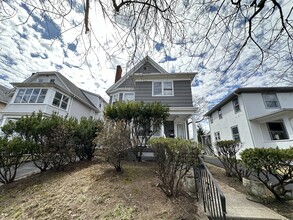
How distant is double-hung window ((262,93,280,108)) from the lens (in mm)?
12305

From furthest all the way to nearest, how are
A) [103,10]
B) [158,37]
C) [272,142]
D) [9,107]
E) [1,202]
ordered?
[9,107], [272,142], [1,202], [158,37], [103,10]

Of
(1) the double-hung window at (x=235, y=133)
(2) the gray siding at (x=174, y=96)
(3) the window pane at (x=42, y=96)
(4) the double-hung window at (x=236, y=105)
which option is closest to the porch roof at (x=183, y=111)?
(2) the gray siding at (x=174, y=96)

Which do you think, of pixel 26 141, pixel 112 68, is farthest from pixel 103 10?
pixel 26 141

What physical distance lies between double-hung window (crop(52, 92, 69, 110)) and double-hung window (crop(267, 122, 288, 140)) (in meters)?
20.5

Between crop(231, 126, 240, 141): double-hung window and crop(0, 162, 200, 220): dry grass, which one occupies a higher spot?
crop(231, 126, 240, 141): double-hung window

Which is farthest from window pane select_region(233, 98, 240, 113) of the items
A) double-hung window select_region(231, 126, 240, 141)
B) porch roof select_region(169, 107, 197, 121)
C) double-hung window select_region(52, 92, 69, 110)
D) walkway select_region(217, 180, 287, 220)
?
double-hung window select_region(52, 92, 69, 110)

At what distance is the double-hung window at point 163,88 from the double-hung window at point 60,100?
36.3 ft

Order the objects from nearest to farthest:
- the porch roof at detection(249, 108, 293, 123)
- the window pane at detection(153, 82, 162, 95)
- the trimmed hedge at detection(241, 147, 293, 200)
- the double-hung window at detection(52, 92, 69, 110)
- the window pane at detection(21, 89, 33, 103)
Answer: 1. the trimmed hedge at detection(241, 147, 293, 200)
2. the porch roof at detection(249, 108, 293, 123)
3. the window pane at detection(153, 82, 162, 95)
4. the window pane at detection(21, 89, 33, 103)
5. the double-hung window at detection(52, 92, 69, 110)

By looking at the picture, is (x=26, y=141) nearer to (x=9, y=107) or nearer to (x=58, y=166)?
(x=58, y=166)

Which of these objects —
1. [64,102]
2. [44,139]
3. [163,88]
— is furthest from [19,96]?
[163,88]

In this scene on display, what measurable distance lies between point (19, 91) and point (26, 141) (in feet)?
45.4

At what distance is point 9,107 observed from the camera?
558 inches

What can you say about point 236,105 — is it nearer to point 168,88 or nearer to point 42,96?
point 168,88

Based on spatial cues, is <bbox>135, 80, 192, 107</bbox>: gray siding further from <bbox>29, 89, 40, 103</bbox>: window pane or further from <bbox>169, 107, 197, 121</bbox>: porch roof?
<bbox>29, 89, 40, 103</bbox>: window pane
